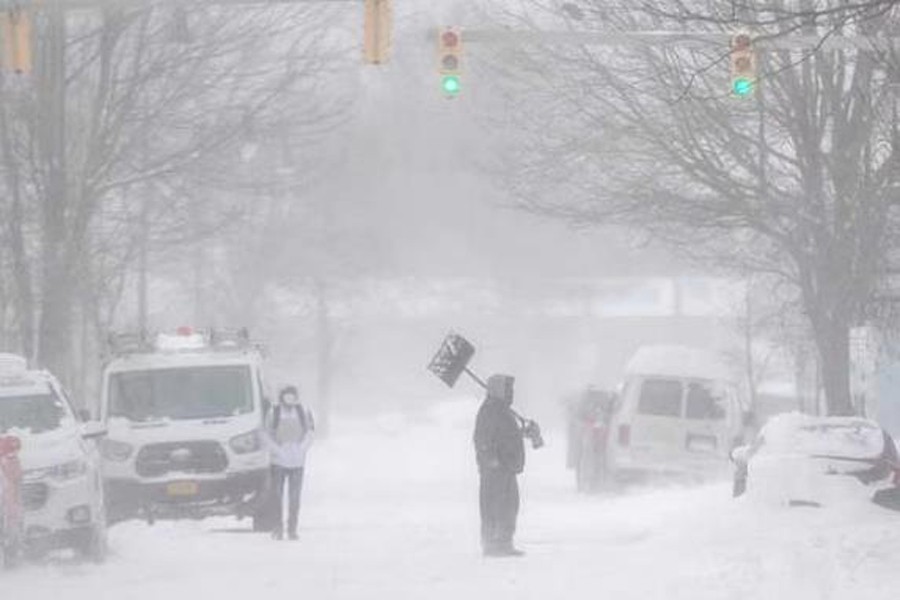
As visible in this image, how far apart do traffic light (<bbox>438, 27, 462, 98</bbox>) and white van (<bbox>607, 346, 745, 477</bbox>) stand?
1053 cm

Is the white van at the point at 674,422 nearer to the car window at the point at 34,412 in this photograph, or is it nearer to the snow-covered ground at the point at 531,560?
the snow-covered ground at the point at 531,560

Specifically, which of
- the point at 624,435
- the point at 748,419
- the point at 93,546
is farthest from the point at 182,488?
the point at 748,419

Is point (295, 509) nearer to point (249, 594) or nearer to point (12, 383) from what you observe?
point (12, 383)

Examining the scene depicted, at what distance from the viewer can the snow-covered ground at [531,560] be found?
13227 millimetres

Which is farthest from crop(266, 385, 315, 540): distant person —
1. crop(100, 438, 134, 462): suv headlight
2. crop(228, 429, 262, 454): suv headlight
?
crop(100, 438, 134, 462): suv headlight

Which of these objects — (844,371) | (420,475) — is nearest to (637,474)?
(844,371)

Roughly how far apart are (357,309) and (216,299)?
21.0 feet

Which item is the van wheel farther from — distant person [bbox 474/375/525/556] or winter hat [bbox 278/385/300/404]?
winter hat [bbox 278/385/300/404]

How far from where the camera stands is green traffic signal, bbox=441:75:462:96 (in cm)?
1678

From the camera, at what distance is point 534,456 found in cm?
4497

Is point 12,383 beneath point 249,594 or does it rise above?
above

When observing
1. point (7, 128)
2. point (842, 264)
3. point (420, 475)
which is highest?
point (7, 128)

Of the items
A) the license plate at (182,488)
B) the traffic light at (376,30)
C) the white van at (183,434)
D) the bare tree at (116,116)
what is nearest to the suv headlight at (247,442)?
the white van at (183,434)

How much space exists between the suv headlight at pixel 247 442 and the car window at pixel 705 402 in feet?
25.5
